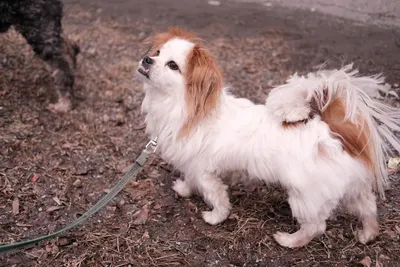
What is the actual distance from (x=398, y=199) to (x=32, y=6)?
3.56 m

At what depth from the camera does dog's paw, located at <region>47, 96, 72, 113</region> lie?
3.94 m

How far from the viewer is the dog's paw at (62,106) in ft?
12.9

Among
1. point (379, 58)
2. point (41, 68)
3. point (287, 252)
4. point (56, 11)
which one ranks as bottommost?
point (287, 252)

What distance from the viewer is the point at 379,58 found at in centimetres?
473

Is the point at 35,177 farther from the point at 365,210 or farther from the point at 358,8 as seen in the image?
the point at 358,8

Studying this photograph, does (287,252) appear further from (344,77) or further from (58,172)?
(58,172)

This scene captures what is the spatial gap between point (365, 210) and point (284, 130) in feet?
2.71

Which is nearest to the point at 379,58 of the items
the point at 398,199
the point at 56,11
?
the point at 398,199

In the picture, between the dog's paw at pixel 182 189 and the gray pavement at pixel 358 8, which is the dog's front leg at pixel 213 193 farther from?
the gray pavement at pixel 358 8

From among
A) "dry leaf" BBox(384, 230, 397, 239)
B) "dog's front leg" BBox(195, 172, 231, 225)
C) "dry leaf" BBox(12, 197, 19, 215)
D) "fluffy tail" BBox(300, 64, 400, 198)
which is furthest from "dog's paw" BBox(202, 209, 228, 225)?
"dry leaf" BBox(12, 197, 19, 215)

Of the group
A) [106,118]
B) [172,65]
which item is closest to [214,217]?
[172,65]

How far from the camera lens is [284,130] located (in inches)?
88.9

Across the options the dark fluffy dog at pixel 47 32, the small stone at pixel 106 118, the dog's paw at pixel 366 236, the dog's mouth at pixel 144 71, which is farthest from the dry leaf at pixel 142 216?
the dark fluffy dog at pixel 47 32

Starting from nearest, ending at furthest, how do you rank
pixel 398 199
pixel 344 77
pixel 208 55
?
pixel 344 77
pixel 208 55
pixel 398 199
